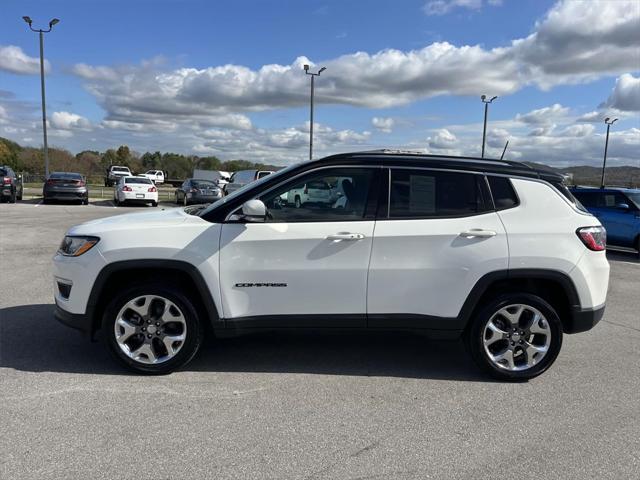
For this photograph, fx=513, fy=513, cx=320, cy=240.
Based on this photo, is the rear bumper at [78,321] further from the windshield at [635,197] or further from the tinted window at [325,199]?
the windshield at [635,197]

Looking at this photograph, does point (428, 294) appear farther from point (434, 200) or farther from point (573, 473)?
point (573, 473)

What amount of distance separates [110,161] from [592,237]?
322 ft

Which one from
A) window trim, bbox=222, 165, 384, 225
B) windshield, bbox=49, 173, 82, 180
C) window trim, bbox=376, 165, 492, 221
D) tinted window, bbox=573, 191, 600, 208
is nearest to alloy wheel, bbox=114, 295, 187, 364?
window trim, bbox=222, 165, 384, 225

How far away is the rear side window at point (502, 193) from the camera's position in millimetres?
4203

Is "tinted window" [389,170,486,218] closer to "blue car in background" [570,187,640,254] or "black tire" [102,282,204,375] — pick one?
"black tire" [102,282,204,375]

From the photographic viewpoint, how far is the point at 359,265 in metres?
4.05

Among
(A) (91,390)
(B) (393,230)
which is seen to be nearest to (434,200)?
A: (B) (393,230)

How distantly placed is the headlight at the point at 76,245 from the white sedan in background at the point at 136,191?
771 inches

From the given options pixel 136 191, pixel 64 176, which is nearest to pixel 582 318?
pixel 136 191

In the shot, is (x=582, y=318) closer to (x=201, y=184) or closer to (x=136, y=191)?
(x=201, y=184)

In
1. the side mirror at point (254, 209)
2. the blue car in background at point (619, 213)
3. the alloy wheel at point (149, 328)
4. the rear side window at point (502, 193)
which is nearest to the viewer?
the side mirror at point (254, 209)

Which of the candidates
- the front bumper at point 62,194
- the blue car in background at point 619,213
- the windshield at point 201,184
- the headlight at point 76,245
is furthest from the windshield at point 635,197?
the front bumper at point 62,194

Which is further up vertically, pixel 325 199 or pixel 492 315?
pixel 325 199

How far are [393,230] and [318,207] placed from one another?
2.07 feet
